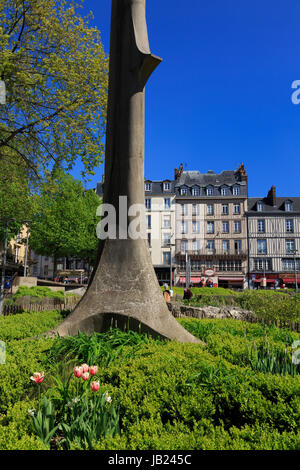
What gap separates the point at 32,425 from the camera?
2.65 m

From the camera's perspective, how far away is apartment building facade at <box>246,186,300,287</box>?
168 feet

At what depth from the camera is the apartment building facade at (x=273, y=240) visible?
51250 millimetres

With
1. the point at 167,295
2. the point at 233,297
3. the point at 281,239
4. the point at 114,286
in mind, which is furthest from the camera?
the point at 281,239

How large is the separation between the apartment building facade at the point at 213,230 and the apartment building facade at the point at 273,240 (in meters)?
1.46

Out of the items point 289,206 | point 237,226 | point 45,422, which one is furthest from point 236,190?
point 45,422

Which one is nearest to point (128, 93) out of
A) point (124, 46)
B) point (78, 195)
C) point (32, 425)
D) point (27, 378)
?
point (124, 46)

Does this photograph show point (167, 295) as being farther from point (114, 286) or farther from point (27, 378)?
point (27, 378)

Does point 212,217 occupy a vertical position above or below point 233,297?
above

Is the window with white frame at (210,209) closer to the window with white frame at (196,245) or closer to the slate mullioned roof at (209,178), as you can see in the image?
the slate mullioned roof at (209,178)

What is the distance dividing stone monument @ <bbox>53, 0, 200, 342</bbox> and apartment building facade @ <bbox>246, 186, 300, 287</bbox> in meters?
47.8

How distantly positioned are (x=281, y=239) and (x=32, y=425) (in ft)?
180

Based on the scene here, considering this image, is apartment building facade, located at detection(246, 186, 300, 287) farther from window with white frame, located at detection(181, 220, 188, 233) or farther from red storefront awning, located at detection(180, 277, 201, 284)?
window with white frame, located at detection(181, 220, 188, 233)

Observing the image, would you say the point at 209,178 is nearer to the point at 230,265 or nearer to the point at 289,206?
the point at 289,206

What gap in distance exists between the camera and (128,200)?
6320mm
